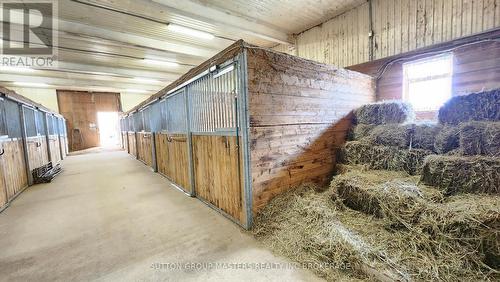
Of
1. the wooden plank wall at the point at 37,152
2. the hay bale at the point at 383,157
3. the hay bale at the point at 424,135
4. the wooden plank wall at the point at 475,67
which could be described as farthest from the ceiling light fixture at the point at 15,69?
the wooden plank wall at the point at 475,67

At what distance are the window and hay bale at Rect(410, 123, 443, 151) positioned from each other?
5.50 feet

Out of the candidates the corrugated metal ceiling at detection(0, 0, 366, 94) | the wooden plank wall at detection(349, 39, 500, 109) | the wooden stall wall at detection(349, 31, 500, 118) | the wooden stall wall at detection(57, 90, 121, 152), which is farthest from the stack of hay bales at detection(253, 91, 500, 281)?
the wooden stall wall at detection(57, 90, 121, 152)

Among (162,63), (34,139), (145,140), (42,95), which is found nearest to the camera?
(34,139)

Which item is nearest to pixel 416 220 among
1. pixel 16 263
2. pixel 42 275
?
pixel 42 275

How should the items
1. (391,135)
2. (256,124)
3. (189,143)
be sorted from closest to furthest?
(256,124) → (391,135) → (189,143)

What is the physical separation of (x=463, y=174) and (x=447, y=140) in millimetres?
544

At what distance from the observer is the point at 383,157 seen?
2.73 meters

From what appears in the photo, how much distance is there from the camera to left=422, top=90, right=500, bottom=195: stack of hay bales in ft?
5.96

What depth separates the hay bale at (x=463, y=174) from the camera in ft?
5.83

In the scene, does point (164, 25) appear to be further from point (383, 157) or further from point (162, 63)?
point (383, 157)

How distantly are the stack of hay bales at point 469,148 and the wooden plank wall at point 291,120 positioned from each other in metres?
1.18

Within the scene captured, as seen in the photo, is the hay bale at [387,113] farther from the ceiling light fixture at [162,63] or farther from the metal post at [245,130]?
the ceiling light fixture at [162,63]

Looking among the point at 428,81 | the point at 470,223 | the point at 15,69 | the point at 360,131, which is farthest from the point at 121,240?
the point at 15,69

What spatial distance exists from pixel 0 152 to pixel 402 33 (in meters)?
7.36
